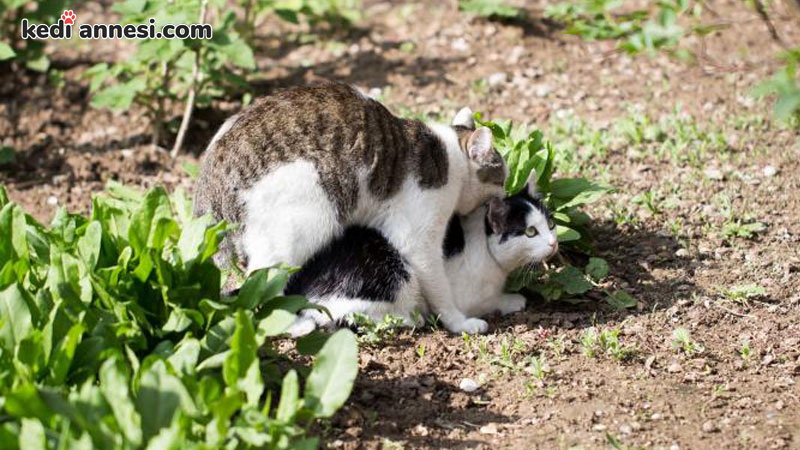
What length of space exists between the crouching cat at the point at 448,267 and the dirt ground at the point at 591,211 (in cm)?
19

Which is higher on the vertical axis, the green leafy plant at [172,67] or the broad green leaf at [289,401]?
the green leafy plant at [172,67]

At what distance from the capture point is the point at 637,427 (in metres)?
4.09

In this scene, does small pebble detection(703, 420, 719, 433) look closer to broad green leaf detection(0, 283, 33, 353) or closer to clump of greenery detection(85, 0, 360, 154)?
broad green leaf detection(0, 283, 33, 353)

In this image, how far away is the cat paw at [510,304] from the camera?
17.4 feet

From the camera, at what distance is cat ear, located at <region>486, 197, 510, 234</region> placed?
5219 millimetres

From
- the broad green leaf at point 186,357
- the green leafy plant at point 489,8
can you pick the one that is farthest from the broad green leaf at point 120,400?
the green leafy plant at point 489,8

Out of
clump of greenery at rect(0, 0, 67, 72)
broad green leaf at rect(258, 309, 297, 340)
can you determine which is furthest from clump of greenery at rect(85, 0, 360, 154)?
broad green leaf at rect(258, 309, 297, 340)

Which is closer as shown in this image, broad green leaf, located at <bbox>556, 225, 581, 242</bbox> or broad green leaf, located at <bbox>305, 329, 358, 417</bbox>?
broad green leaf, located at <bbox>305, 329, 358, 417</bbox>

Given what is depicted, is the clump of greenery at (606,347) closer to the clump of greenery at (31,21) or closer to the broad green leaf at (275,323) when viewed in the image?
the broad green leaf at (275,323)

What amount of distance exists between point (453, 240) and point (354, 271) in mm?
652

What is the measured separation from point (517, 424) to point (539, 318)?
1.07 meters

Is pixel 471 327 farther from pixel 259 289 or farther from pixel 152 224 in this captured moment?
pixel 152 224

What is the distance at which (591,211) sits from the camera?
6.07 meters

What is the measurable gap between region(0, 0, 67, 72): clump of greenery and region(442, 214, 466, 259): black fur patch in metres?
3.85
